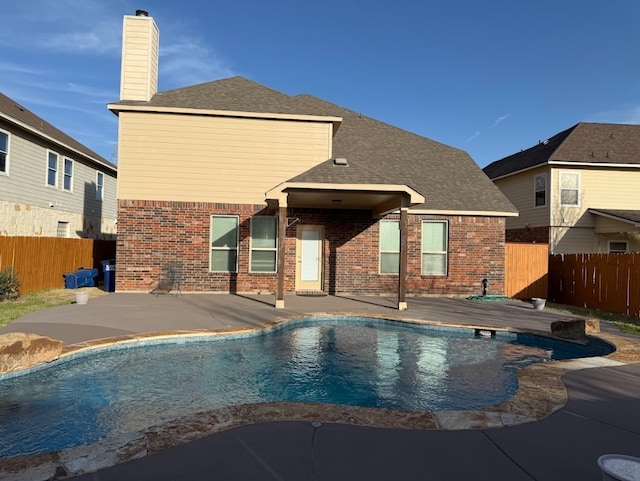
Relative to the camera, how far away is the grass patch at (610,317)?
955 cm

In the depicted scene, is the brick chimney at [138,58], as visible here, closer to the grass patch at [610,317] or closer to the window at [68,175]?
the window at [68,175]

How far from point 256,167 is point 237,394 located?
30.3 feet

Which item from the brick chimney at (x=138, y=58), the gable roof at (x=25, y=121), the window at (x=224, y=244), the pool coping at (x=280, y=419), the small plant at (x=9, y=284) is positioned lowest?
the pool coping at (x=280, y=419)

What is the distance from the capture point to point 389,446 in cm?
336

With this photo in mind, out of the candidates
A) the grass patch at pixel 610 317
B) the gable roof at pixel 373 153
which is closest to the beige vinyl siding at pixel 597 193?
the gable roof at pixel 373 153

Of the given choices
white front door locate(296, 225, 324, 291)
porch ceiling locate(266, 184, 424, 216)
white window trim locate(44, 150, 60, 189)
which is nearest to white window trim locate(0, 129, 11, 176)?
white window trim locate(44, 150, 60, 189)

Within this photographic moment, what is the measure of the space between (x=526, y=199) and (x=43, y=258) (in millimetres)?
19965

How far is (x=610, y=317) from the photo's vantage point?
11.3 m

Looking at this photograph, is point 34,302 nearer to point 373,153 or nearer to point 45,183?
point 45,183

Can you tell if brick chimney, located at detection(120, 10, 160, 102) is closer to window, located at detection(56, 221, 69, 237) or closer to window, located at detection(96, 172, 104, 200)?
window, located at detection(56, 221, 69, 237)

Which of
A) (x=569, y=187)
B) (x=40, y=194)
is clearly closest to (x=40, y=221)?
(x=40, y=194)

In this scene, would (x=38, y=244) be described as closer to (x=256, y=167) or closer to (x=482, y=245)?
(x=256, y=167)

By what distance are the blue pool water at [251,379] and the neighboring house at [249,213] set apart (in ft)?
15.9

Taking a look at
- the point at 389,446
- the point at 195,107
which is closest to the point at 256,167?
the point at 195,107
